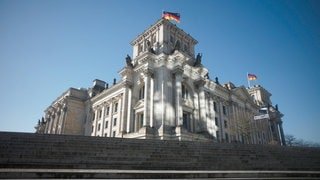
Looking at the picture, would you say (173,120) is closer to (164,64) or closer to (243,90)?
(164,64)

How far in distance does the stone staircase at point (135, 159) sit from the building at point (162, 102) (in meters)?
16.2

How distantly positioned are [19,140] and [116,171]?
6.95 meters

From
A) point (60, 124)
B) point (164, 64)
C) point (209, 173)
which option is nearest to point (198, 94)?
point (164, 64)

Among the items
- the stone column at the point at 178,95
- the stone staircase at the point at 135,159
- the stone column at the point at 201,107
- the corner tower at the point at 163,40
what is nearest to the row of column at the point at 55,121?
the corner tower at the point at 163,40

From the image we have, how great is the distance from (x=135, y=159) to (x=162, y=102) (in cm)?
2190

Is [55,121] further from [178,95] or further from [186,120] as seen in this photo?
[178,95]

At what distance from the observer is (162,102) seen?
34750 millimetres

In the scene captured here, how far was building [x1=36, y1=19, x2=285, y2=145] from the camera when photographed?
1377 inches

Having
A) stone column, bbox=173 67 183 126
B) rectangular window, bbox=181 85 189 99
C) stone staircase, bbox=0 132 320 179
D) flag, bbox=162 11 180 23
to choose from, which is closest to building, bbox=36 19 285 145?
stone column, bbox=173 67 183 126

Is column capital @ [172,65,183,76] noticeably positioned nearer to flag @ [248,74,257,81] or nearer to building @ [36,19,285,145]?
building @ [36,19,285,145]

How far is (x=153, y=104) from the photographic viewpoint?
35219 mm

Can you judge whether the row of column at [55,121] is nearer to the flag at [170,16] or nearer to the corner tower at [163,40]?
the corner tower at [163,40]

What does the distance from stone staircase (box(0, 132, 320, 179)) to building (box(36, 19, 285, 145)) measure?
16.2m

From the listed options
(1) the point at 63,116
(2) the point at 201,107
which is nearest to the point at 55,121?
(1) the point at 63,116
